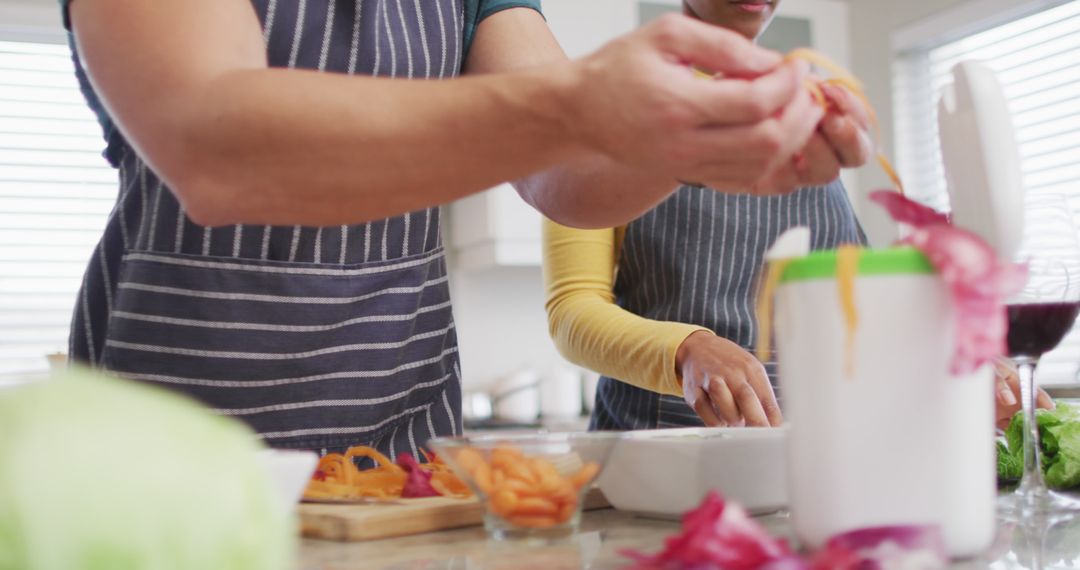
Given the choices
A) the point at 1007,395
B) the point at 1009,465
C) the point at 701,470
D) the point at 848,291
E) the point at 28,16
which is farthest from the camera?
the point at 28,16

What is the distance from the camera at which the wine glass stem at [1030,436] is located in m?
0.86

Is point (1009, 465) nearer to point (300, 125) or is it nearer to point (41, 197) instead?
point (300, 125)

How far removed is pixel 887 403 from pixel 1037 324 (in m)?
0.32

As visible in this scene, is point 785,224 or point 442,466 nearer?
point 442,466

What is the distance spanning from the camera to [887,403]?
1.99 feet

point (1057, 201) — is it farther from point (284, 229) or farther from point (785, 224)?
point (785, 224)

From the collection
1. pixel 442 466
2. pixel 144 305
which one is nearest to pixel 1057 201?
pixel 442 466

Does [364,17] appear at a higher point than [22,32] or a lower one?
lower

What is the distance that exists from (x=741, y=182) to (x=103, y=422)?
46 centimetres

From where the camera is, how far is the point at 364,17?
3.80 ft

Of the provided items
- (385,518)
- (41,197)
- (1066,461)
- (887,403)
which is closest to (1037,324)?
(1066,461)

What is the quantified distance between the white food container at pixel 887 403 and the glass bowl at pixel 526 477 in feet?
0.63

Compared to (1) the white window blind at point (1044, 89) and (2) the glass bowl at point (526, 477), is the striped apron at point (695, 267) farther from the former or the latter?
(1) the white window blind at point (1044, 89)

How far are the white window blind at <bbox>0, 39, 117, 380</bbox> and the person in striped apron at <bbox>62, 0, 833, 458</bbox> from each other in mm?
2294
